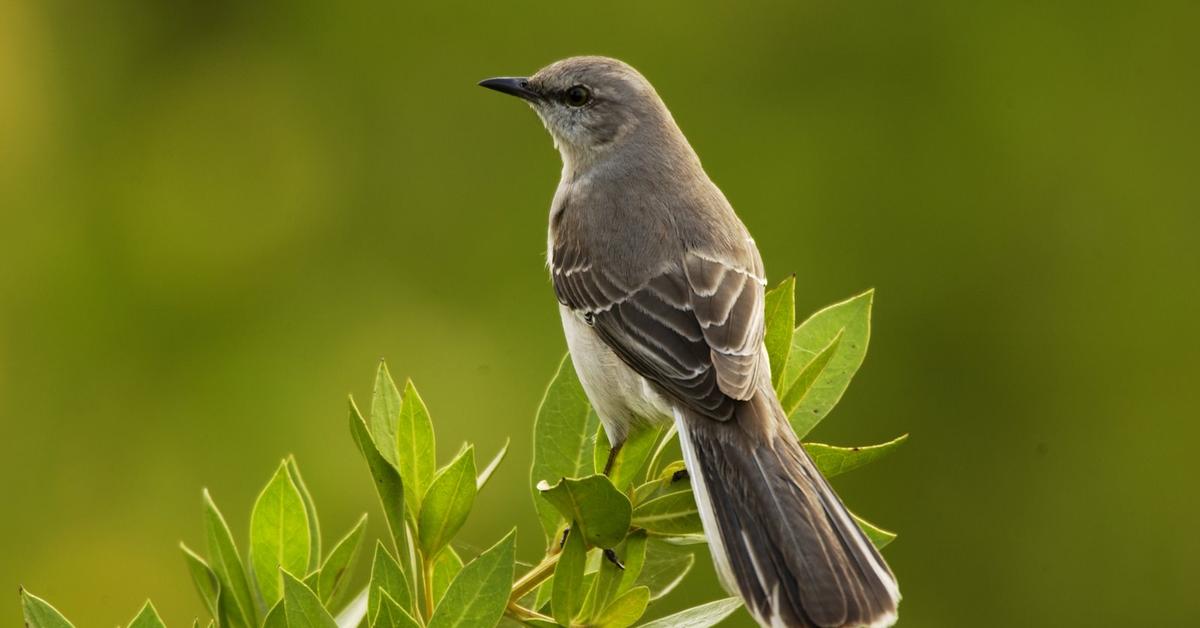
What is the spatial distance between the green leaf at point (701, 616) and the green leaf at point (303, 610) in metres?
0.74

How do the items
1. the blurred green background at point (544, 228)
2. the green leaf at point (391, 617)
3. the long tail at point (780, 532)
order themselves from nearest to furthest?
the green leaf at point (391, 617) < the long tail at point (780, 532) < the blurred green background at point (544, 228)

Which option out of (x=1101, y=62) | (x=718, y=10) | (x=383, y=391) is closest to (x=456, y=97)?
(x=718, y=10)

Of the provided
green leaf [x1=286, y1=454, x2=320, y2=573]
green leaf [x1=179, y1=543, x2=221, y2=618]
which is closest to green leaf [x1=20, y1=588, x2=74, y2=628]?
green leaf [x1=179, y1=543, x2=221, y2=618]

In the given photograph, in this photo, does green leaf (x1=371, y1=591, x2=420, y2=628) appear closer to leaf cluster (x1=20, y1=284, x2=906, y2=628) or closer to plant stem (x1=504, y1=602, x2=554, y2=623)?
leaf cluster (x1=20, y1=284, x2=906, y2=628)

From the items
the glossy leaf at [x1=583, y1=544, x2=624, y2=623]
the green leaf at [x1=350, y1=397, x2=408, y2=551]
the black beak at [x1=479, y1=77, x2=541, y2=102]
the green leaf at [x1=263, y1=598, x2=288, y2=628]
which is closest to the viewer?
the green leaf at [x1=263, y1=598, x2=288, y2=628]

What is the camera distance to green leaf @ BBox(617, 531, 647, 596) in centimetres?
308

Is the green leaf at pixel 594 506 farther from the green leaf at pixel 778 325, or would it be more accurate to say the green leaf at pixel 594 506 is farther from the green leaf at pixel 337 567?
the green leaf at pixel 778 325

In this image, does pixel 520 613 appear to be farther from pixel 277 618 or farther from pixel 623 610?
pixel 277 618

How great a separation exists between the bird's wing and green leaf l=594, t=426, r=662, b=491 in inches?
7.4

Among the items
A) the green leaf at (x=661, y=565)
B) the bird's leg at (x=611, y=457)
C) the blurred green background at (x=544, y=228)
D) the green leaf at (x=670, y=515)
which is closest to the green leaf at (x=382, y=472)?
the green leaf at (x=670, y=515)

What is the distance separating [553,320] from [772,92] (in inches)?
62.0

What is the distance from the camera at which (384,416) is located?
10.7 feet

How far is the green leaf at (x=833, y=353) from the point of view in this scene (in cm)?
354

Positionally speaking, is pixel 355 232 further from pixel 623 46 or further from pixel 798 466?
pixel 798 466
